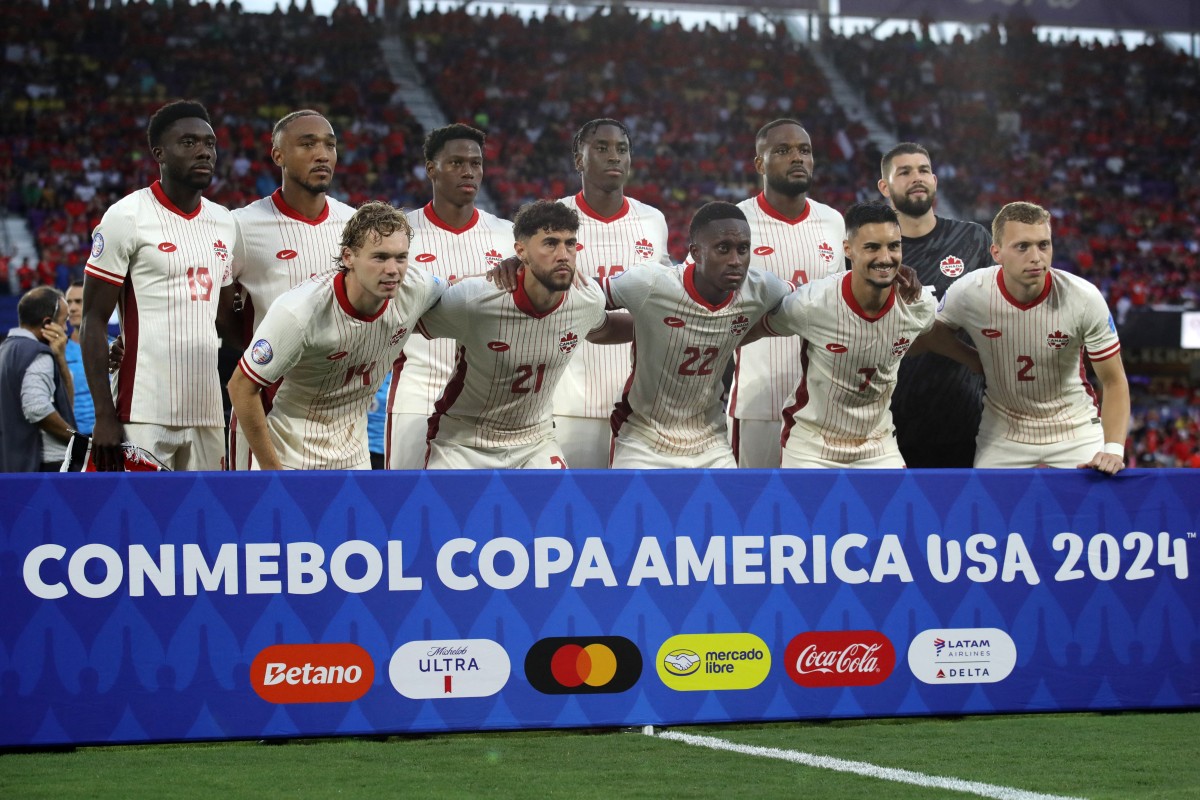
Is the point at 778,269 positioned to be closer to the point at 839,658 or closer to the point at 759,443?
the point at 759,443

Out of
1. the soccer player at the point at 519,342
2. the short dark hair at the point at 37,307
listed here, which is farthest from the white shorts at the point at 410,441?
the short dark hair at the point at 37,307

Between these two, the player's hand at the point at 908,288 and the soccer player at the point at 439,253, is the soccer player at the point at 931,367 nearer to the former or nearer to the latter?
the player's hand at the point at 908,288

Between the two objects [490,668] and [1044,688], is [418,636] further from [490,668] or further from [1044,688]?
[1044,688]

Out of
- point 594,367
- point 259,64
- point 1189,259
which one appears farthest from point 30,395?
point 1189,259

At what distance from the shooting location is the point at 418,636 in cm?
454

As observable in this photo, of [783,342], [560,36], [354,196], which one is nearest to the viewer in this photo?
[783,342]

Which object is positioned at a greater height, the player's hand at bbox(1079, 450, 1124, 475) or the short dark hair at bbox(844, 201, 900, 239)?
the short dark hair at bbox(844, 201, 900, 239)

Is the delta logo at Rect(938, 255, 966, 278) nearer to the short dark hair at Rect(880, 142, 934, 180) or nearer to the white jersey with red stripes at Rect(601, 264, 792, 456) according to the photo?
the short dark hair at Rect(880, 142, 934, 180)

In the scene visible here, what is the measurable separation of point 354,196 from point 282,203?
17.5 m

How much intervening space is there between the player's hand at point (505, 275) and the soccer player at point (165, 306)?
1.17 metres

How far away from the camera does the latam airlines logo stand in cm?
480

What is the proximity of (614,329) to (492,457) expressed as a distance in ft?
2.35

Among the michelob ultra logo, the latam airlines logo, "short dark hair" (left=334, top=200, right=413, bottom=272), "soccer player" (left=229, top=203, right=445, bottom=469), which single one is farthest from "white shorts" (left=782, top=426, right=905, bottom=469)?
"short dark hair" (left=334, top=200, right=413, bottom=272)

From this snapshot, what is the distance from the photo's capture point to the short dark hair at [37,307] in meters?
7.28
